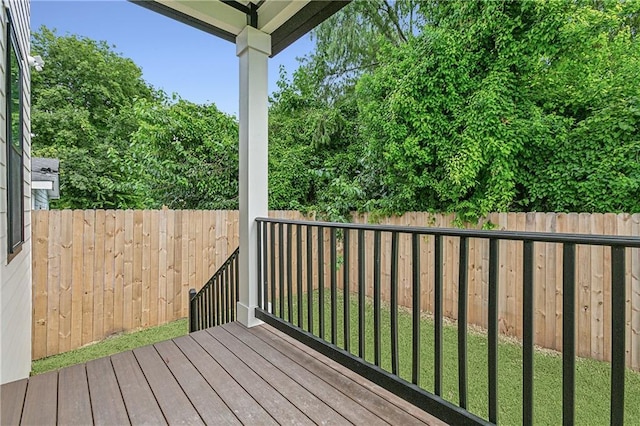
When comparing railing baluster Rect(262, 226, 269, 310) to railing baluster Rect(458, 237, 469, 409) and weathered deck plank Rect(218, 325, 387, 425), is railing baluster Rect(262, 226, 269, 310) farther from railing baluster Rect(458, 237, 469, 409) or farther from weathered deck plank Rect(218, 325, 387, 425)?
railing baluster Rect(458, 237, 469, 409)

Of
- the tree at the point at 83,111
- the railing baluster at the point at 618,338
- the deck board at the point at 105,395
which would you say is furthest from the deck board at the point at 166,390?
the tree at the point at 83,111

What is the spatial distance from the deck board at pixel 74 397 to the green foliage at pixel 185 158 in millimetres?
4214

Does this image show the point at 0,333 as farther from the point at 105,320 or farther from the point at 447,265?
the point at 447,265

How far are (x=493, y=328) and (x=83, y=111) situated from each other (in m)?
14.2

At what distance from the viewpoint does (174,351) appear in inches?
84.7

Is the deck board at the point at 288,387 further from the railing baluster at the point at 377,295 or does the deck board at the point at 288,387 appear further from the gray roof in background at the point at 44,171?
the gray roof in background at the point at 44,171

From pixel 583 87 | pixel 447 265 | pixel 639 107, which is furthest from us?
pixel 447 265

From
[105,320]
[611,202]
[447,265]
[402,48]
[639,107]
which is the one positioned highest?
[402,48]

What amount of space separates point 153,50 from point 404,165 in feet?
35.9

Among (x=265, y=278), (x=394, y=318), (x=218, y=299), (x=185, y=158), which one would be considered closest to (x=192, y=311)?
(x=218, y=299)

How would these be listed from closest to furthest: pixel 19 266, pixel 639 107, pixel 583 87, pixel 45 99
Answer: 1. pixel 19 266
2. pixel 639 107
3. pixel 583 87
4. pixel 45 99

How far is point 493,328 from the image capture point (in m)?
1.32

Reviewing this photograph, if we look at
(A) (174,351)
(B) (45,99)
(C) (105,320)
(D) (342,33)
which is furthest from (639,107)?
(B) (45,99)

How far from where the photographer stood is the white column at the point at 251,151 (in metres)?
2.62
